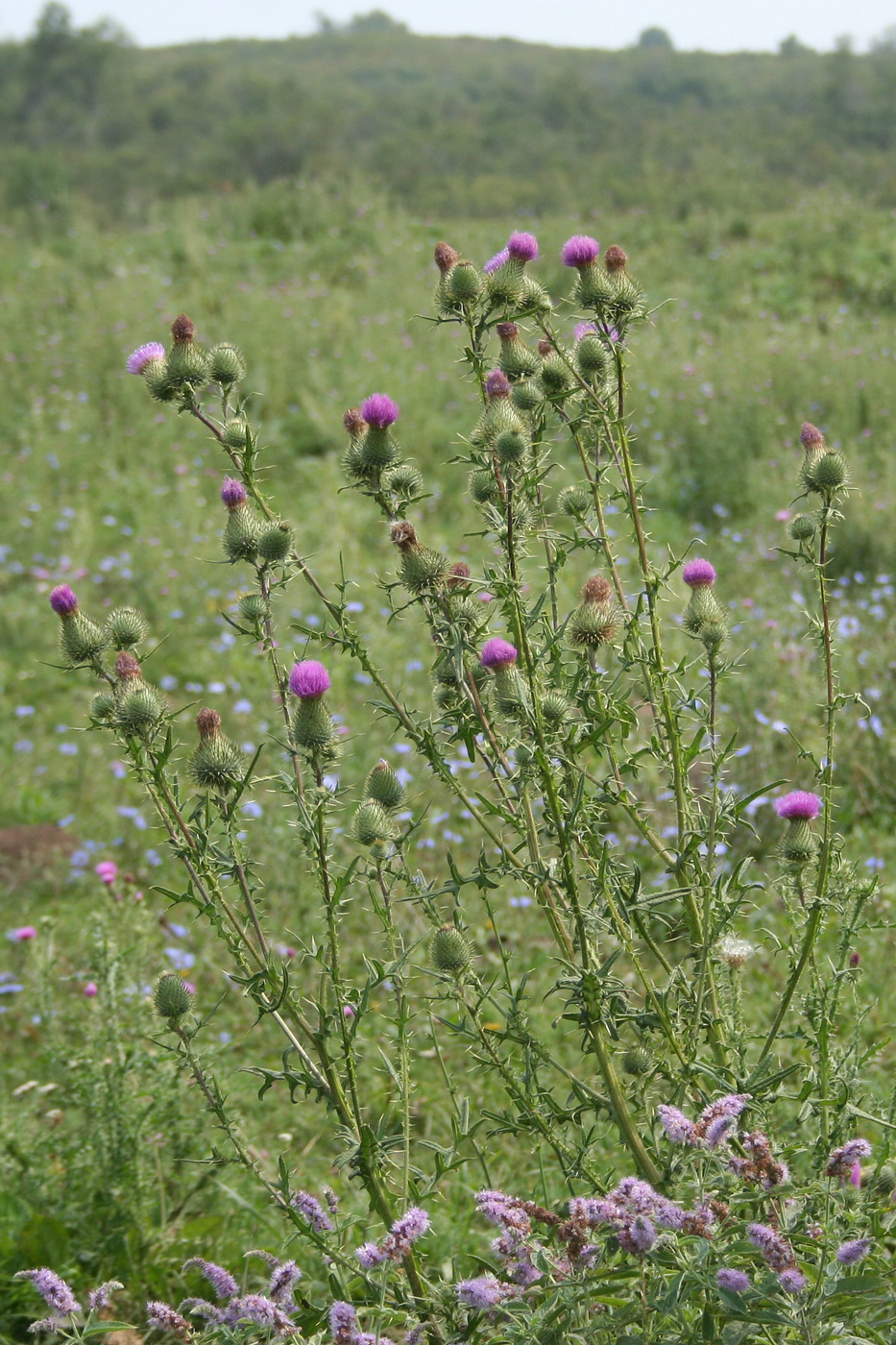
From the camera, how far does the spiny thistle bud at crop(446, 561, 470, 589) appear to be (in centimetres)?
164

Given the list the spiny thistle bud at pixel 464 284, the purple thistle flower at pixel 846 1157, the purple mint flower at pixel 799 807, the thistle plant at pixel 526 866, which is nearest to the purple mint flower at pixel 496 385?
the thistle plant at pixel 526 866

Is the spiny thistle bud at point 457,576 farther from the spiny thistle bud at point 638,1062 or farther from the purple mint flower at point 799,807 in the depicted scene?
the spiny thistle bud at point 638,1062

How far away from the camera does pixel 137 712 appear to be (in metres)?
1.56

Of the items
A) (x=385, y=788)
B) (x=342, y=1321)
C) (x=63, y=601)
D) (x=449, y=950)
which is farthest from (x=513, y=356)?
(x=342, y=1321)

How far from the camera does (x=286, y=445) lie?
7133 millimetres

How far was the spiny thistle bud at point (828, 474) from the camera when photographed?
1699 millimetres

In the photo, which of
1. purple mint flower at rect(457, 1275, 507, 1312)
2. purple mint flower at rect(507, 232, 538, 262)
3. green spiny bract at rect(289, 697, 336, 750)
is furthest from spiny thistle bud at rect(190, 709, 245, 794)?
purple mint flower at rect(507, 232, 538, 262)

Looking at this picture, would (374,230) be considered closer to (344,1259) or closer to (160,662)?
(160,662)

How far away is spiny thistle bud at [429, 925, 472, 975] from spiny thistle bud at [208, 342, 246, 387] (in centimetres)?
88

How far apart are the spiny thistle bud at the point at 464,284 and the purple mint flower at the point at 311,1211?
4.09ft

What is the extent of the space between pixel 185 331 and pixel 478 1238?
68.7 inches

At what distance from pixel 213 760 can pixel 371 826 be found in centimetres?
25

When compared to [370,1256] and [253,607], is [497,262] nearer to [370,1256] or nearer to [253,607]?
[253,607]

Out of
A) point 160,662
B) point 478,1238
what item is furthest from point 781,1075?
point 160,662
